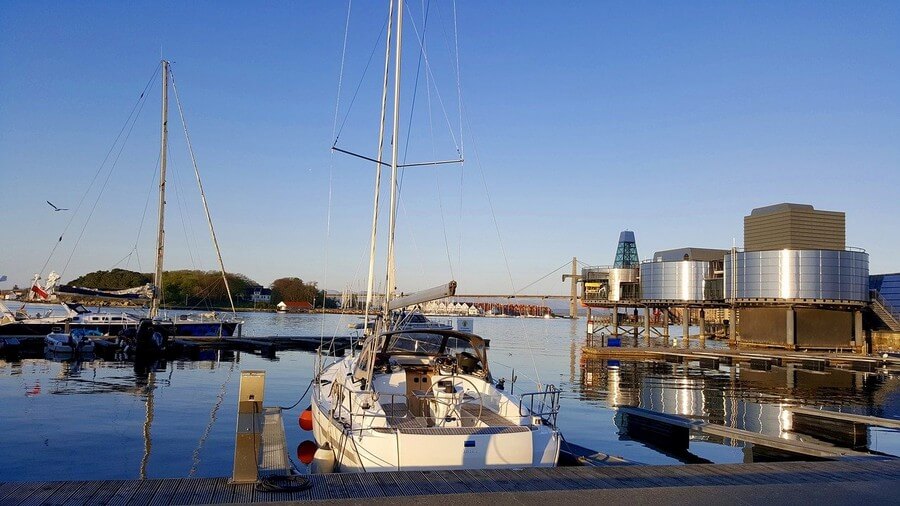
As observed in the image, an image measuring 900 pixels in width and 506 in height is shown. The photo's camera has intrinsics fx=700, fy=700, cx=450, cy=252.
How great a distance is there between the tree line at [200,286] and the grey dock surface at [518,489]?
117m

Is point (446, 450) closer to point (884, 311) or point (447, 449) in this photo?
point (447, 449)

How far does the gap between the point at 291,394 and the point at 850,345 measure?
140 feet

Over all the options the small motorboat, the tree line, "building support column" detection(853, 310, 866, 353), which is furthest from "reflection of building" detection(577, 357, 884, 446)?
the tree line

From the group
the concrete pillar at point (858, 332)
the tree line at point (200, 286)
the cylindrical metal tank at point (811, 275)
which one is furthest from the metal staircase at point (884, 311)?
the tree line at point (200, 286)

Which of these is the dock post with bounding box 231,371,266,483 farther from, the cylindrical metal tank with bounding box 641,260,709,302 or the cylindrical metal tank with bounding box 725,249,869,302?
the cylindrical metal tank with bounding box 641,260,709,302

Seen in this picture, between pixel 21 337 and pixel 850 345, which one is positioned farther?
pixel 850 345

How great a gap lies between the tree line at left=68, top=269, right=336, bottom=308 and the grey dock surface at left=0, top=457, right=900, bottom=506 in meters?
117

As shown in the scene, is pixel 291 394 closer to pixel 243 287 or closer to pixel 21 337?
pixel 21 337

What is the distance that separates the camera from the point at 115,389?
2736cm

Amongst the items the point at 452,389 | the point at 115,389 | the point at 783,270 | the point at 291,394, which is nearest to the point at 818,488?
the point at 452,389

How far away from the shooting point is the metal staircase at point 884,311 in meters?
51.0

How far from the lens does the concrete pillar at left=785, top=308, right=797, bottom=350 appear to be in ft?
168

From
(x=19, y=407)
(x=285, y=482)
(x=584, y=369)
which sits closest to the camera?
(x=285, y=482)

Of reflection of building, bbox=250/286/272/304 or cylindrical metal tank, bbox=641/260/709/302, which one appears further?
reflection of building, bbox=250/286/272/304
